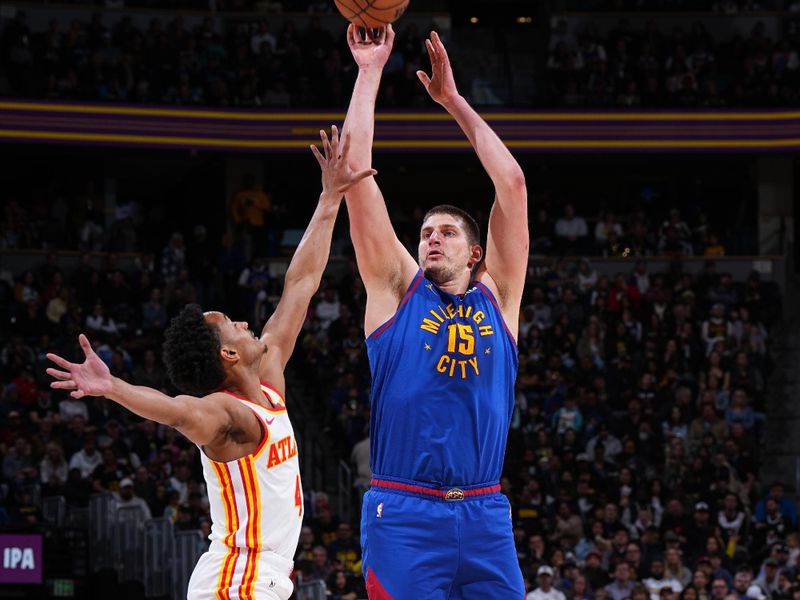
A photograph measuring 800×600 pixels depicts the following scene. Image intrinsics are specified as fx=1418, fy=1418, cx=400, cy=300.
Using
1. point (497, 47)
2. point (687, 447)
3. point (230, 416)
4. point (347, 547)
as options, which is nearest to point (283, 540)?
point (230, 416)

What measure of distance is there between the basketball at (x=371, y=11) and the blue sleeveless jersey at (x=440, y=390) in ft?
4.82

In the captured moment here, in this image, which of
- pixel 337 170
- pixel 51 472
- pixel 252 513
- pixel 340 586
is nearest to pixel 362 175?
pixel 337 170

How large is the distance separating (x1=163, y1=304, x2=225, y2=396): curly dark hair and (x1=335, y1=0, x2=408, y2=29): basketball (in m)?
1.84

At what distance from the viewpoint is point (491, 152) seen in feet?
21.9

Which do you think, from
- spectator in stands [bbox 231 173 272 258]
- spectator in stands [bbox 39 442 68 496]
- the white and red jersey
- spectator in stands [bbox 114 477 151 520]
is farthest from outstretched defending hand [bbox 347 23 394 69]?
spectator in stands [bbox 231 173 272 258]

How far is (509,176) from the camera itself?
6.61 metres

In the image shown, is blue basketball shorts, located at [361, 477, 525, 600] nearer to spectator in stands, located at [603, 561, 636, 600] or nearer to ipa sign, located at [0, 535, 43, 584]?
spectator in stands, located at [603, 561, 636, 600]

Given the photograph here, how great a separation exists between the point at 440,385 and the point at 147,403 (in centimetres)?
138

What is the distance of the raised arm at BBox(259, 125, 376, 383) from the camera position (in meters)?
6.66

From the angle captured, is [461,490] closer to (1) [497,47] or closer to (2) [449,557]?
(2) [449,557]

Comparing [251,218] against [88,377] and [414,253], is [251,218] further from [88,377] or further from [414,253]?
[88,377]

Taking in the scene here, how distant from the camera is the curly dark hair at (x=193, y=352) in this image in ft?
19.7

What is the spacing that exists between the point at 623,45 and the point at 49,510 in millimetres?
14321

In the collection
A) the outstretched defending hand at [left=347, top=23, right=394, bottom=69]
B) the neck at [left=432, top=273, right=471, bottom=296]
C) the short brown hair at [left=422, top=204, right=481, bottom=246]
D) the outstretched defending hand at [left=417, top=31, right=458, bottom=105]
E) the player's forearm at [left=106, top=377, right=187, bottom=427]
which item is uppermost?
the outstretched defending hand at [left=347, top=23, right=394, bottom=69]
